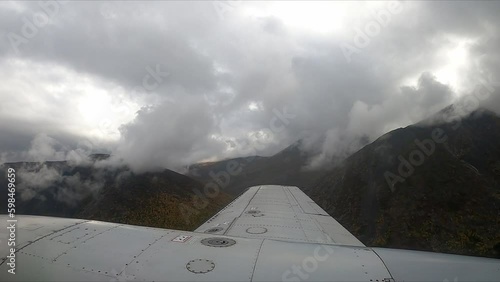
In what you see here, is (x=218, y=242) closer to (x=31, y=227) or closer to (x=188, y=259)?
(x=188, y=259)

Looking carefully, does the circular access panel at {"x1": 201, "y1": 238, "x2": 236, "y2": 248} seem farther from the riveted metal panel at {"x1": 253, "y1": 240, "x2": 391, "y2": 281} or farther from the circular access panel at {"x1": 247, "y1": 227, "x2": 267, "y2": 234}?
the circular access panel at {"x1": 247, "y1": 227, "x2": 267, "y2": 234}

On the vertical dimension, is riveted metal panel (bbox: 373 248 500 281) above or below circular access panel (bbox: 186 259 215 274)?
below

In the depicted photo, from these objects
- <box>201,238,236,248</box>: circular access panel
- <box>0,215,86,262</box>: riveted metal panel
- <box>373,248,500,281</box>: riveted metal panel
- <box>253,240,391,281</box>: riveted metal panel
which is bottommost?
<box>373,248,500,281</box>: riveted metal panel

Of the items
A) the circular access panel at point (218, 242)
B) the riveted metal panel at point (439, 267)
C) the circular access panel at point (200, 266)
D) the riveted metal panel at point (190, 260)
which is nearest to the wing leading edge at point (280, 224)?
the circular access panel at point (218, 242)

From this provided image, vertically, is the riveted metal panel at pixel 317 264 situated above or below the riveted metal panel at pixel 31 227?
below

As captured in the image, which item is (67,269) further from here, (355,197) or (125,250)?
(355,197)

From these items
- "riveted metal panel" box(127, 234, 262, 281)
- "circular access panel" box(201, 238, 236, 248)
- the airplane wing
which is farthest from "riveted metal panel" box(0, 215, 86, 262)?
"circular access panel" box(201, 238, 236, 248)

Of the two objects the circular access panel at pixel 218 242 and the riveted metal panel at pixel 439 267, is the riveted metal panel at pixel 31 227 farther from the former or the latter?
the riveted metal panel at pixel 439 267
